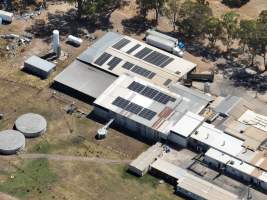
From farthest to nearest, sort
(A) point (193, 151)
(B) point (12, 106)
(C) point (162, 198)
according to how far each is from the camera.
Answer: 1. (B) point (12, 106)
2. (A) point (193, 151)
3. (C) point (162, 198)

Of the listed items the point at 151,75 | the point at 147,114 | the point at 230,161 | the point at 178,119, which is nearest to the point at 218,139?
the point at 230,161

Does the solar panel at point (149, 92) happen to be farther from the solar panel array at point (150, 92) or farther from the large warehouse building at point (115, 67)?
the large warehouse building at point (115, 67)

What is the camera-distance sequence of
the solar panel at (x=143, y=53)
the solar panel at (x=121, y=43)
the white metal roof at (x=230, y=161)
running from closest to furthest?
1. the white metal roof at (x=230, y=161)
2. the solar panel at (x=143, y=53)
3. the solar panel at (x=121, y=43)

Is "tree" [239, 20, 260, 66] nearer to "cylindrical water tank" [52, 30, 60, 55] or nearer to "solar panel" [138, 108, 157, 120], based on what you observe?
"solar panel" [138, 108, 157, 120]

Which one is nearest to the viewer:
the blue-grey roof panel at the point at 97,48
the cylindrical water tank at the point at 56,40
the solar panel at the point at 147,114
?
the solar panel at the point at 147,114

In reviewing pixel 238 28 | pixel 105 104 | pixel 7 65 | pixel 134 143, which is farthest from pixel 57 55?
pixel 238 28

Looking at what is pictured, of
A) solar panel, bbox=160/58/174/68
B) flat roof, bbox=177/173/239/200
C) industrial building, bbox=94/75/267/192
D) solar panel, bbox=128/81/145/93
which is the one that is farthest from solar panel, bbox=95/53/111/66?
flat roof, bbox=177/173/239/200

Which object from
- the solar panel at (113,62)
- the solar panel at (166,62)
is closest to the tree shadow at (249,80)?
the solar panel at (166,62)

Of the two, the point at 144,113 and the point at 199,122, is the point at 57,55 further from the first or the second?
the point at 199,122
